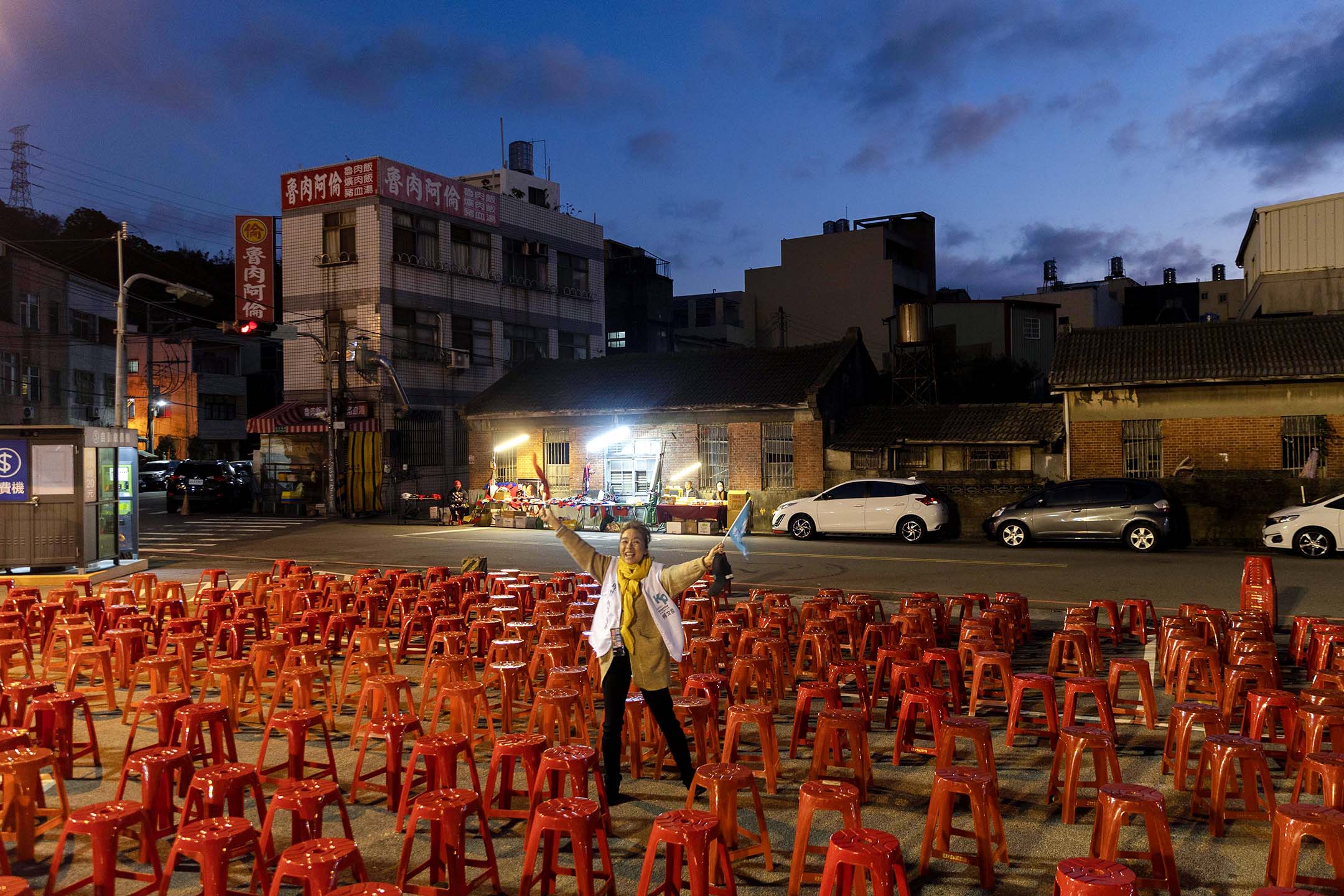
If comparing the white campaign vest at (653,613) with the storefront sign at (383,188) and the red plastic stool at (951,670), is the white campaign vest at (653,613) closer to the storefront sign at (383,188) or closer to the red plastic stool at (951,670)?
the red plastic stool at (951,670)

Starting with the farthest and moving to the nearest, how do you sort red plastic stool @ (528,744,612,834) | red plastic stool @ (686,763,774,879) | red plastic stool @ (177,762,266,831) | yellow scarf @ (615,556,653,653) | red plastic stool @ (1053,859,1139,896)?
yellow scarf @ (615,556,653,653), red plastic stool @ (528,744,612,834), red plastic stool @ (686,763,774,879), red plastic stool @ (177,762,266,831), red plastic stool @ (1053,859,1139,896)

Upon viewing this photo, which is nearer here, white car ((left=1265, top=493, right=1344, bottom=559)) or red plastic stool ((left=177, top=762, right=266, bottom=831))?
red plastic stool ((left=177, top=762, right=266, bottom=831))

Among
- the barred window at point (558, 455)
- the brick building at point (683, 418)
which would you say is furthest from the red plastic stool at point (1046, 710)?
the barred window at point (558, 455)

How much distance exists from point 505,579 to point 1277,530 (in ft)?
50.6

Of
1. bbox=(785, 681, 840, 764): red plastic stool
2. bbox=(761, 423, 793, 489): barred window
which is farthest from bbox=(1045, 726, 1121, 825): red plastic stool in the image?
bbox=(761, 423, 793, 489): barred window

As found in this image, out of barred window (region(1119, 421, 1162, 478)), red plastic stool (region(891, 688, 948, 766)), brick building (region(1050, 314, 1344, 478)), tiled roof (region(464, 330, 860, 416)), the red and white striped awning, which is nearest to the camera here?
red plastic stool (region(891, 688, 948, 766))

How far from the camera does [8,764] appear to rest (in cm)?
A: 529

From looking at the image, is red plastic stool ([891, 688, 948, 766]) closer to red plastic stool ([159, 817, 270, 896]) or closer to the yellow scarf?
the yellow scarf

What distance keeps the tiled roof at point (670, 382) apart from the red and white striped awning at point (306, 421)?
13.9 ft

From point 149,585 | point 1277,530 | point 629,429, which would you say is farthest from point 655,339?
point 149,585

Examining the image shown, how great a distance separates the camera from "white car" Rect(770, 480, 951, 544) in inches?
889

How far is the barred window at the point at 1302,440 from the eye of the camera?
74.9 feet

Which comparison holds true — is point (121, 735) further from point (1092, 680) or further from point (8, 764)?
point (1092, 680)

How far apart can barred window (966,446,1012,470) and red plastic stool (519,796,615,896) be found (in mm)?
23613
